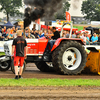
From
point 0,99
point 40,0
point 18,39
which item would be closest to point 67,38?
point 18,39

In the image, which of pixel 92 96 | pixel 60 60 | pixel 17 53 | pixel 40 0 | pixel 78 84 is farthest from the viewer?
pixel 40 0

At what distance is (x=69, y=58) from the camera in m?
9.10

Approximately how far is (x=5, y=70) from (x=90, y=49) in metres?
3.34

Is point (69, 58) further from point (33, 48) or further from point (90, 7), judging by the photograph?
point (90, 7)

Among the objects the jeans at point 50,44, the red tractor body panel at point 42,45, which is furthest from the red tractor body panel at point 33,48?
the jeans at point 50,44

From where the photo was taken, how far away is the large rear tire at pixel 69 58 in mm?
8795

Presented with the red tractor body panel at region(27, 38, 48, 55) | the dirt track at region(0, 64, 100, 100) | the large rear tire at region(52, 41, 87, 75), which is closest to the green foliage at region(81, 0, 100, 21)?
the large rear tire at region(52, 41, 87, 75)

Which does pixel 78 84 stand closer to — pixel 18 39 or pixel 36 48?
pixel 18 39

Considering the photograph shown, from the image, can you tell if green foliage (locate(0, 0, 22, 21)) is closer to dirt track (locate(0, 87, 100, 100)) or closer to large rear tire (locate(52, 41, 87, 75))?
large rear tire (locate(52, 41, 87, 75))

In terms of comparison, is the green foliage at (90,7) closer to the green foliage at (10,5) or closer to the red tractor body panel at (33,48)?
the red tractor body panel at (33,48)

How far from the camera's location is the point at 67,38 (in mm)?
9070

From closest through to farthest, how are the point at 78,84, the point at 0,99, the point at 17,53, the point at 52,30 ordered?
the point at 0,99, the point at 78,84, the point at 17,53, the point at 52,30

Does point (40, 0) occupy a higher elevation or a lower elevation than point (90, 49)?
higher

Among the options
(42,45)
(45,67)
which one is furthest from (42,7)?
(42,45)
